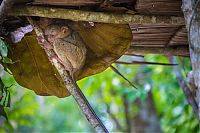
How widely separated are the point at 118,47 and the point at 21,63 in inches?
11.2

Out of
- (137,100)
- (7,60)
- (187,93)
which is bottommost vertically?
(137,100)

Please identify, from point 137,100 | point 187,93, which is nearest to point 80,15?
point 187,93

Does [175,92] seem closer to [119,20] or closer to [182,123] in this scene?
[182,123]

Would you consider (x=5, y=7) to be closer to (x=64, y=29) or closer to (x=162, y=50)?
(x=64, y=29)

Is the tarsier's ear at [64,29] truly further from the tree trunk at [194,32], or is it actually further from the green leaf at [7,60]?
the tree trunk at [194,32]

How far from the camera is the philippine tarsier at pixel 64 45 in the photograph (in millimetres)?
1231

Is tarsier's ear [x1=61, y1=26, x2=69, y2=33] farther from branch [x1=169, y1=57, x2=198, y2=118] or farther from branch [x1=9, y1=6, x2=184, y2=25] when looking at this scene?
branch [x1=169, y1=57, x2=198, y2=118]

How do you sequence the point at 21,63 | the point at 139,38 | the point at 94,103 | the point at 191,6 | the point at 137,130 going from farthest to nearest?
the point at 94,103, the point at 137,130, the point at 139,38, the point at 21,63, the point at 191,6

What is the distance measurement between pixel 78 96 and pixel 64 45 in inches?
5.7

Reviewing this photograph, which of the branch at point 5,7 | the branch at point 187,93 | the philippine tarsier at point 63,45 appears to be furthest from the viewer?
the branch at point 187,93

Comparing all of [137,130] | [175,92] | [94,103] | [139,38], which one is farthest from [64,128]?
[139,38]

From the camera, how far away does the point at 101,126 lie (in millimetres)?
1160

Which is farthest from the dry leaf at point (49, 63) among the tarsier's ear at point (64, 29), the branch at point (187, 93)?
the branch at point (187, 93)

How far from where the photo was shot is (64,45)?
124 centimetres
